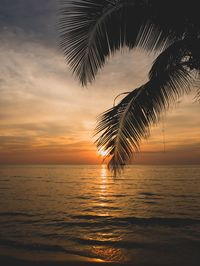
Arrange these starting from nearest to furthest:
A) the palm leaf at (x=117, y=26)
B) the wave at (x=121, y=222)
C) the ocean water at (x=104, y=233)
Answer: the palm leaf at (x=117, y=26) < the ocean water at (x=104, y=233) < the wave at (x=121, y=222)

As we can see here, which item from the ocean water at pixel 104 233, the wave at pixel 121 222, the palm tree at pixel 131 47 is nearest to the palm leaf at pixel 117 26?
the palm tree at pixel 131 47

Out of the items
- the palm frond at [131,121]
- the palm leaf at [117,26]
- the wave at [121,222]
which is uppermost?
the palm leaf at [117,26]

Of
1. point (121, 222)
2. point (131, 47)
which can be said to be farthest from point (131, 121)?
point (121, 222)

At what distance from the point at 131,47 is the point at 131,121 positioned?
1.09m

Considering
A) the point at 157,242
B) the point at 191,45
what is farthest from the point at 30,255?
the point at 191,45

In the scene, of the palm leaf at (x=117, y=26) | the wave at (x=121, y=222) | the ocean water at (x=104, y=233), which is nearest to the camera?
the palm leaf at (x=117, y=26)

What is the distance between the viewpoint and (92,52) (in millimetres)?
4066

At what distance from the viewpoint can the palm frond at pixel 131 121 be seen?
3.98 m

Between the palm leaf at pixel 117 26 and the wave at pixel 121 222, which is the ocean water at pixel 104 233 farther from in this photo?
the palm leaf at pixel 117 26

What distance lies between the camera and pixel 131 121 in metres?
4.03

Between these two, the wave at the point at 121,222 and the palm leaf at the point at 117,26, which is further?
the wave at the point at 121,222

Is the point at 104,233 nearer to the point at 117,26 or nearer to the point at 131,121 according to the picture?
the point at 131,121

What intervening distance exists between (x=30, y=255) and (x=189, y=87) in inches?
195

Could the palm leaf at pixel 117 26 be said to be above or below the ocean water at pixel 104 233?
above
